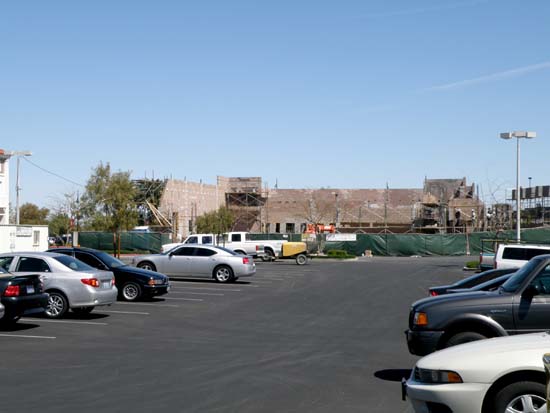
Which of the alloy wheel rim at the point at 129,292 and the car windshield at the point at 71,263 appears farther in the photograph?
the alloy wheel rim at the point at 129,292

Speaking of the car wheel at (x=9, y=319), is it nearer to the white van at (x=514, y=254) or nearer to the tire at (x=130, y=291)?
the tire at (x=130, y=291)

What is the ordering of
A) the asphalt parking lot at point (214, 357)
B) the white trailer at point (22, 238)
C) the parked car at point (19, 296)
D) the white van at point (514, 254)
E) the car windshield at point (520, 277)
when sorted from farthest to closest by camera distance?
the white trailer at point (22, 238)
the white van at point (514, 254)
the parked car at point (19, 296)
the car windshield at point (520, 277)
the asphalt parking lot at point (214, 357)

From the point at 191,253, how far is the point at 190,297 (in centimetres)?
529

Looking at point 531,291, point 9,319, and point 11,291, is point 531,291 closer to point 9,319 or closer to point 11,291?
point 11,291

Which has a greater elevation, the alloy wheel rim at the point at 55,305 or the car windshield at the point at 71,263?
the car windshield at the point at 71,263

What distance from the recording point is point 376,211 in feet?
261

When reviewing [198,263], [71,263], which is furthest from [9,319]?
[198,263]

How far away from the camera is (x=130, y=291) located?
2195 centimetres

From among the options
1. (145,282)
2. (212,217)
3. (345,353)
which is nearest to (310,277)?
(145,282)

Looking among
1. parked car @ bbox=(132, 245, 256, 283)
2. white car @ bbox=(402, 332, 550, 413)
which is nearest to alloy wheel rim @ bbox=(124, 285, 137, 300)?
parked car @ bbox=(132, 245, 256, 283)

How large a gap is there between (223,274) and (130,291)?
7359 millimetres

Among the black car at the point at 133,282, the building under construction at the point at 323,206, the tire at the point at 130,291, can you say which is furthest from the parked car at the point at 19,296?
the building under construction at the point at 323,206

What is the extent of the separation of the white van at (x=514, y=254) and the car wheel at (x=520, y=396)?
18883 millimetres

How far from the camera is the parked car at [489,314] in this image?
9.79 metres
